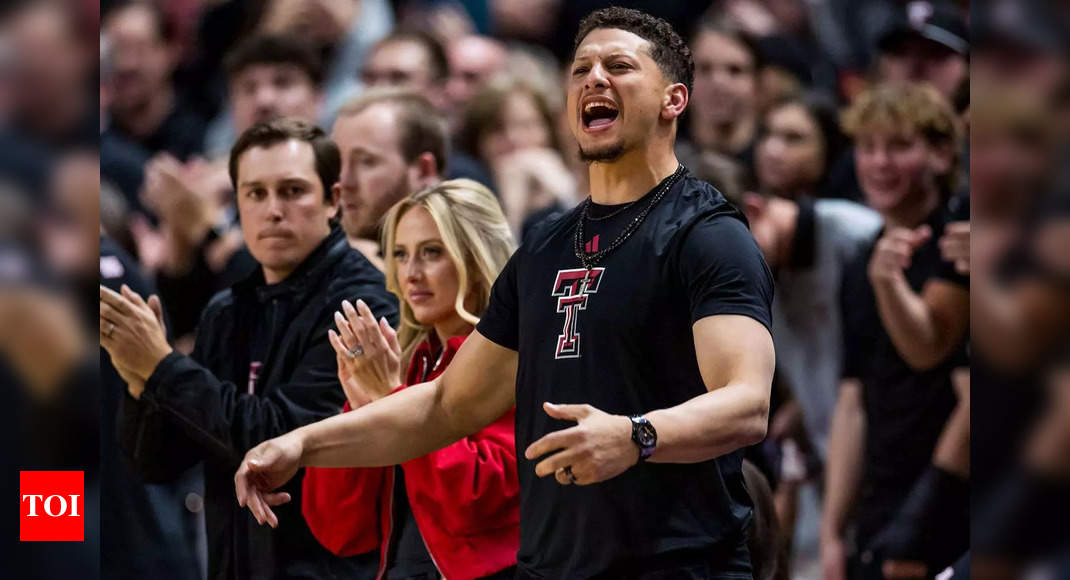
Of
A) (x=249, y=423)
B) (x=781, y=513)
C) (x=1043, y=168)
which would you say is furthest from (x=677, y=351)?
(x=781, y=513)

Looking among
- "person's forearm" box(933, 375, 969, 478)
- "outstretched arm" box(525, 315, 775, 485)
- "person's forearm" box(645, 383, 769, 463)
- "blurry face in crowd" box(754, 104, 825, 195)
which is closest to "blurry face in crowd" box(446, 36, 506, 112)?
"blurry face in crowd" box(754, 104, 825, 195)

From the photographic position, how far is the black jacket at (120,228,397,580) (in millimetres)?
4336

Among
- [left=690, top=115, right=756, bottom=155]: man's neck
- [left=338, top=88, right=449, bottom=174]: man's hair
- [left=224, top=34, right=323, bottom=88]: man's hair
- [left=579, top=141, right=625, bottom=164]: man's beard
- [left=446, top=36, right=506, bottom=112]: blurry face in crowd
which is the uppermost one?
[left=446, top=36, right=506, bottom=112]: blurry face in crowd

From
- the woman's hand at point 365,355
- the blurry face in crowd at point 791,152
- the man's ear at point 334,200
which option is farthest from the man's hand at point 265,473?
the blurry face in crowd at point 791,152

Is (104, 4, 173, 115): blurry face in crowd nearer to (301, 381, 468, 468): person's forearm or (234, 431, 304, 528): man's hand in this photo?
(301, 381, 468, 468): person's forearm

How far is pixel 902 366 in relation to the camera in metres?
5.50

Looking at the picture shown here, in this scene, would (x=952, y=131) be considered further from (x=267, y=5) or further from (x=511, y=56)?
(x=267, y=5)

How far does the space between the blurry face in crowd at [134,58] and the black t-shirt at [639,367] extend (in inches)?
223

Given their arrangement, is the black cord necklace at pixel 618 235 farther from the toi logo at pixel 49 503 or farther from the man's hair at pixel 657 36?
the toi logo at pixel 49 503

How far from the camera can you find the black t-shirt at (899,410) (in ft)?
17.7

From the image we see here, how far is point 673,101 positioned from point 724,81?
13.9ft

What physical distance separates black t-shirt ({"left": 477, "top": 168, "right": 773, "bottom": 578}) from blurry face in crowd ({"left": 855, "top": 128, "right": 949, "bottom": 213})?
250 cm

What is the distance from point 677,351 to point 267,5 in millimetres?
6221

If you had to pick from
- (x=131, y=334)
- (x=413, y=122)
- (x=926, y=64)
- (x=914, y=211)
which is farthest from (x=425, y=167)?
(x=926, y=64)
